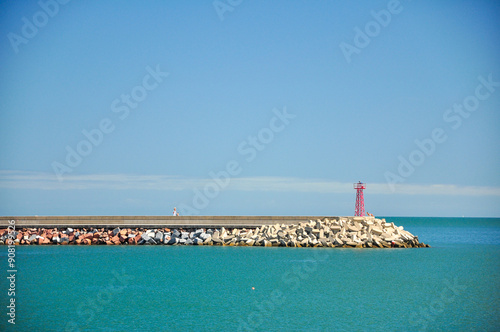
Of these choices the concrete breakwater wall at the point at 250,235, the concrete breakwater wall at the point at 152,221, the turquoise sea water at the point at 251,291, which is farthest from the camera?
the concrete breakwater wall at the point at 152,221

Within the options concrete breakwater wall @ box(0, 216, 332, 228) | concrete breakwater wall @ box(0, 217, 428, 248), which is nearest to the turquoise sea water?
concrete breakwater wall @ box(0, 217, 428, 248)

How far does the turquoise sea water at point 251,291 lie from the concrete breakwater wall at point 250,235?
2.62m

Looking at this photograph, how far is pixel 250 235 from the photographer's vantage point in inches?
1225

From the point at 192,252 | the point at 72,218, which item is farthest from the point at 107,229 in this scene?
the point at 192,252

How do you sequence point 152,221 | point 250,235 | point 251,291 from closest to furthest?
1. point 251,291
2. point 250,235
3. point 152,221

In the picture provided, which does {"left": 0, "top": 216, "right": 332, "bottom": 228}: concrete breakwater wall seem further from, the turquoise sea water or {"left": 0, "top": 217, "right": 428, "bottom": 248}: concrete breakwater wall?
→ the turquoise sea water

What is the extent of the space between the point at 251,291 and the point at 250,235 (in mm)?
13391

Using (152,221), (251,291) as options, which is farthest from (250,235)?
(251,291)

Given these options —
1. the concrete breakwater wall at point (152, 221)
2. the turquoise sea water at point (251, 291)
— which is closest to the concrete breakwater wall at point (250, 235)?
the concrete breakwater wall at point (152, 221)

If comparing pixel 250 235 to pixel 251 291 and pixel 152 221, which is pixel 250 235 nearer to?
pixel 152 221

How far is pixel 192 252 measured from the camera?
91.9 feet

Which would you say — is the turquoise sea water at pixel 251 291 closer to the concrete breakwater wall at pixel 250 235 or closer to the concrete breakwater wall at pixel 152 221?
the concrete breakwater wall at pixel 250 235

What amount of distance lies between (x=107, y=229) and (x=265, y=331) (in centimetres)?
2210

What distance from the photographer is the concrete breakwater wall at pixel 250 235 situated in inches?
1196
